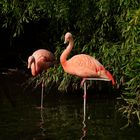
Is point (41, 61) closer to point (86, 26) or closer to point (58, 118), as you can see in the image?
point (86, 26)

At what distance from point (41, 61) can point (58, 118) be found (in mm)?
2746

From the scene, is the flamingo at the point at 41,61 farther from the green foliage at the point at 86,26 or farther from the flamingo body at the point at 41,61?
the green foliage at the point at 86,26

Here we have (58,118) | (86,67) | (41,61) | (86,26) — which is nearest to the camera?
(58,118)

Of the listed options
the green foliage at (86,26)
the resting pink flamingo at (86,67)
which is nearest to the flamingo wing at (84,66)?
the resting pink flamingo at (86,67)

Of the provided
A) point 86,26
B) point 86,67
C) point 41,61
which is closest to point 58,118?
point 86,67

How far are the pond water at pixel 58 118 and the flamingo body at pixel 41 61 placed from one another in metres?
0.59

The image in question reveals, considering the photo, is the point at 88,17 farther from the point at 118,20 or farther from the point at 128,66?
the point at 128,66

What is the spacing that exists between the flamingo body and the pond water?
586mm

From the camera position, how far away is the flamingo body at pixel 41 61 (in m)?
13.1

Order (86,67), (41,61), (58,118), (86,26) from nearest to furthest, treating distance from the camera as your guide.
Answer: (58,118), (86,67), (86,26), (41,61)

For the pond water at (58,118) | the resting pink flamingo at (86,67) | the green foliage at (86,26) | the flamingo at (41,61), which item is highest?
the green foliage at (86,26)

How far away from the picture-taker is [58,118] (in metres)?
10.6

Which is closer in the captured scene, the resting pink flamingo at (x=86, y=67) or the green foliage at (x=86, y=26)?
the resting pink flamingo at (x=86, y=67)

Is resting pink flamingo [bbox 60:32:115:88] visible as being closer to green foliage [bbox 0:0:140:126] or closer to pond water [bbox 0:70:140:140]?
green foliage [bbox 0:0:140:126]
